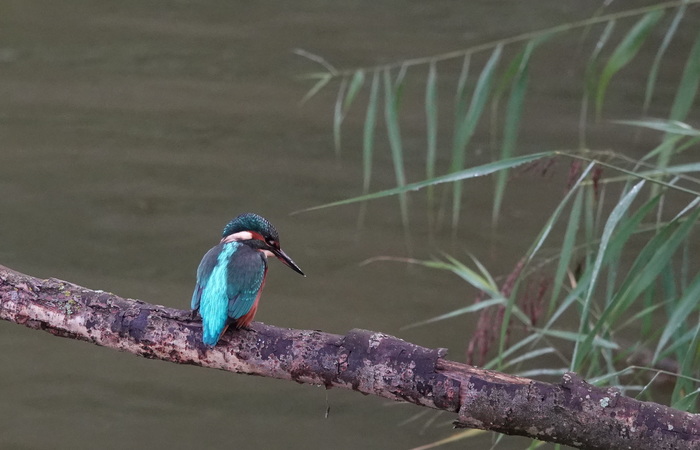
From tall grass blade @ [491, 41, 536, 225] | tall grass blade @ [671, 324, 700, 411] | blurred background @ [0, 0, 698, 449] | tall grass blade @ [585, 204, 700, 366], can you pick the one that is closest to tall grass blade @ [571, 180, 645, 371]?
tall grass blade @ [585, 204, 700, 366]

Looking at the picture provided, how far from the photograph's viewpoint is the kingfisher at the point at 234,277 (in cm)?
152

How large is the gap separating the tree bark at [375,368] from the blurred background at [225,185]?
137 centimetres

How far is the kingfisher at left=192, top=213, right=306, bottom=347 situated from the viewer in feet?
5.00

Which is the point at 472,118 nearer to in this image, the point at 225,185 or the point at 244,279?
the point at 244,279

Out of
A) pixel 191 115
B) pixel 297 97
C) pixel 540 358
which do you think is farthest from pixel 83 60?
pixel 540 358

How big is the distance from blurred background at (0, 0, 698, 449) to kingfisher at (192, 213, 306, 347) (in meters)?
1.10

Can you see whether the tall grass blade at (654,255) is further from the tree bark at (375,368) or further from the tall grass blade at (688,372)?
the tree bark at (375,368)

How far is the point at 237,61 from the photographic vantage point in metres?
5.38

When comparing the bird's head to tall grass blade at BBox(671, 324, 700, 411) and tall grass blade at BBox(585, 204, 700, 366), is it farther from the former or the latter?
tall grass blade at BBox(671, 324, 700, 411)

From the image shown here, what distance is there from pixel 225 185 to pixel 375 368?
317cm

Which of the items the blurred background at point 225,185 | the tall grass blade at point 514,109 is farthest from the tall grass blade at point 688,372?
the blurred background at point 225,185

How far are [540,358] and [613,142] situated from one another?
148 centimetres

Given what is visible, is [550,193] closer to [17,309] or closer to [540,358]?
[540,358]

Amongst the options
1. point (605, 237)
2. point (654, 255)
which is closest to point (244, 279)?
point (605, 237)
